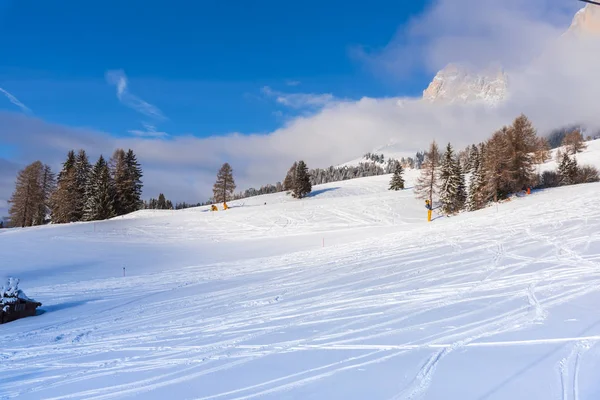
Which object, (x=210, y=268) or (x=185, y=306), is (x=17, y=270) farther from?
(x=185, y=306)

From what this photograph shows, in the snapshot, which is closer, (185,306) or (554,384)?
(554,384)

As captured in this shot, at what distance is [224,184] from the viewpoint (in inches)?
2287

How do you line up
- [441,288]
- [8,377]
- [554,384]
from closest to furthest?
[554,384], [8,377], [441,288]

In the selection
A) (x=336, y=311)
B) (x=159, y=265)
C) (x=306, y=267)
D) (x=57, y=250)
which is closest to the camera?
(x=336, y=311)

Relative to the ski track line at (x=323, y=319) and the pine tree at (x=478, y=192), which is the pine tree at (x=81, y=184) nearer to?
the ski track line at (x=323, y=319)

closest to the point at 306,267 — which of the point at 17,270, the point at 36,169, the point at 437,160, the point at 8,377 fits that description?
the point at 8,377

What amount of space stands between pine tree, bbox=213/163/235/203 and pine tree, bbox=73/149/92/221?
60.8ft

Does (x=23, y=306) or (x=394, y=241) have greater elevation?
(x=394, y=241)

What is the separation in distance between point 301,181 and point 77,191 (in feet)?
122

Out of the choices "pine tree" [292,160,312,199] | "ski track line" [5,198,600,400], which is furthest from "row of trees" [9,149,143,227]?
"ski track line" [5,198,600,400]

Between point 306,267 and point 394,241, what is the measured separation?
25.8 ft

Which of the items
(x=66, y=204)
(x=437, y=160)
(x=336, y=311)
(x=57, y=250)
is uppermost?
(x=437, y=160)

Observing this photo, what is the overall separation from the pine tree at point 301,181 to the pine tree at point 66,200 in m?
36.4

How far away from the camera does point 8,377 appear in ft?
19.0
